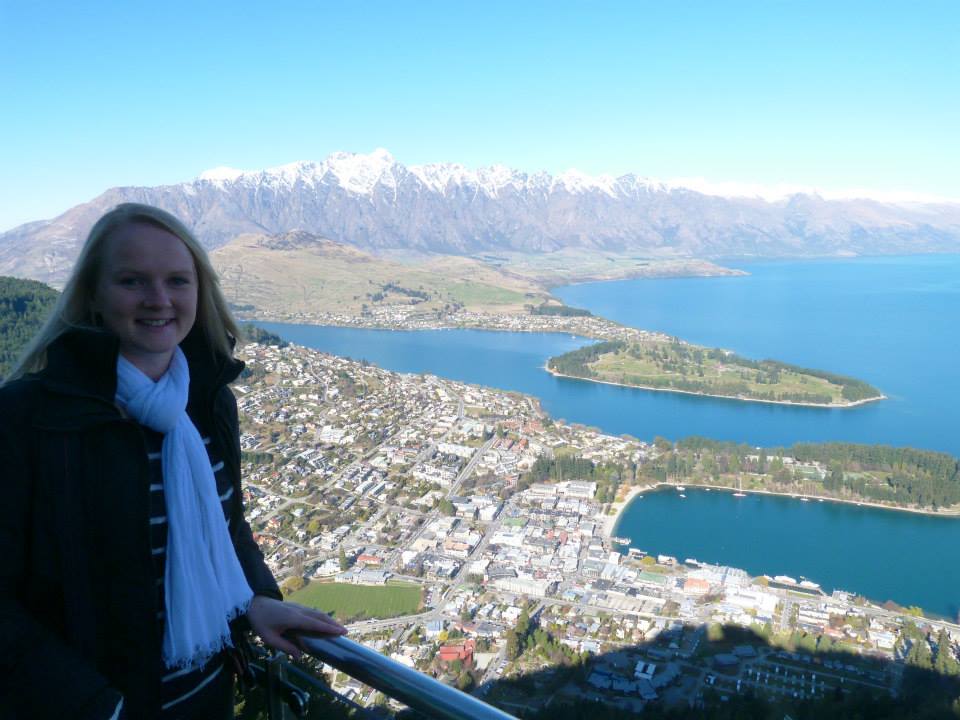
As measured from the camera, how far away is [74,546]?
50 cm

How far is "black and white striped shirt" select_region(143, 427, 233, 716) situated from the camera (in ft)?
1.91

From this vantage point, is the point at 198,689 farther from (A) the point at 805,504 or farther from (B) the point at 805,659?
(A) the point at 805,504

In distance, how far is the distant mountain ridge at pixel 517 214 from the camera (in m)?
79.4

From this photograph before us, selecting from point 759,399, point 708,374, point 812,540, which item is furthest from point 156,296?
point 708,374

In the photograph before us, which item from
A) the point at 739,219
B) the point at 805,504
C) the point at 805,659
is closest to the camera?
the point at 805,659

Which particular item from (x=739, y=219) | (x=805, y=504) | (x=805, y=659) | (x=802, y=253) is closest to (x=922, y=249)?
(x=802, y=253)

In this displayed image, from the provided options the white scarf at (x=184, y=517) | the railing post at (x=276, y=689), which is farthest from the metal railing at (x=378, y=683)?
the white scarf at (x=184, y=517)

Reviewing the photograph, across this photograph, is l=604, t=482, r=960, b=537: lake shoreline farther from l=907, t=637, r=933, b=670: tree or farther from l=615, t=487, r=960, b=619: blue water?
l=907, t=637, r=933, b=670: tree

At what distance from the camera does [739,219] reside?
312 feet

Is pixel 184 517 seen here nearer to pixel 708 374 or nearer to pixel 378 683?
pixel 378 683

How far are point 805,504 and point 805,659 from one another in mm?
5746

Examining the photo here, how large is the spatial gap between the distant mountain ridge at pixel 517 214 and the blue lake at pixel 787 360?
39.7 metres

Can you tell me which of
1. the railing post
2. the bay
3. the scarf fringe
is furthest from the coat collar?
the bay

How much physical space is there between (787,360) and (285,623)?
76.8 ft
